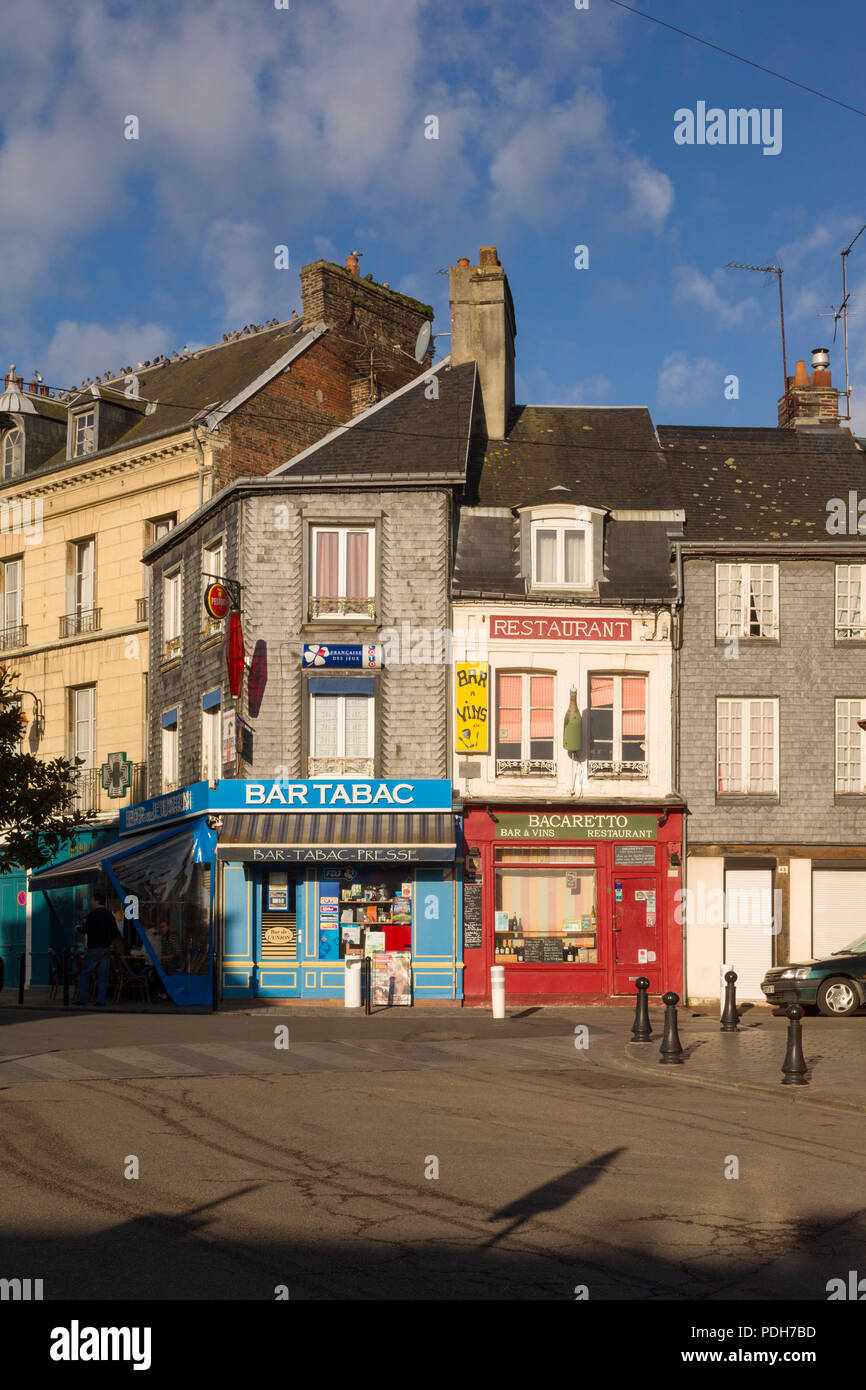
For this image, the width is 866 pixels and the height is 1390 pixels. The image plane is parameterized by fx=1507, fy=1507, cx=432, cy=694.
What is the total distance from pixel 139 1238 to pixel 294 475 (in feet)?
69.5

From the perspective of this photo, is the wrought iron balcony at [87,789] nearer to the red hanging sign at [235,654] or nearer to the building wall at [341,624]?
the building wall at [341,624]

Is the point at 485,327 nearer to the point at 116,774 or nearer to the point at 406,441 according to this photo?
the point at 406,441

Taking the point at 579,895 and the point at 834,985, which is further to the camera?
the point at 579,895

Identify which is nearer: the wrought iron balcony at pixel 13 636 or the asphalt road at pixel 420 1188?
the asphalt road at pixel 420 1188

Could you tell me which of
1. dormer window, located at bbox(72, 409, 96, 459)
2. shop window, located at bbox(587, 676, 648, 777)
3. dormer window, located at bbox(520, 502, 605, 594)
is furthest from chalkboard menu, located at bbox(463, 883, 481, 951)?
dormer window, located at bbox(72, 409, 96, 459)

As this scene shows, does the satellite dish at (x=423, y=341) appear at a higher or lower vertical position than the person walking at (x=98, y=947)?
higher

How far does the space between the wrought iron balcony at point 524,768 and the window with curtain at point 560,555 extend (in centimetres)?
330

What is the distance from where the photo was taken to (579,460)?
30.7 metres

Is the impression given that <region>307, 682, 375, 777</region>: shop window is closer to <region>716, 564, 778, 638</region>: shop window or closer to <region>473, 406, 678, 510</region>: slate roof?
<region>473, 406, 678, 510</region>: slate roof

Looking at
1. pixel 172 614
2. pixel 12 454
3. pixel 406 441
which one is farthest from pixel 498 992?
pixel 12 454

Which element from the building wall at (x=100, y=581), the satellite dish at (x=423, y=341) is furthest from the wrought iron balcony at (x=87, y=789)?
the satellite dish at (x=423, y=341)

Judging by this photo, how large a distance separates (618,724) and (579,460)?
6.07 meters

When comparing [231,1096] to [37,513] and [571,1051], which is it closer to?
[571,1051]

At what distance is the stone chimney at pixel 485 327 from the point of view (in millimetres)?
31266
